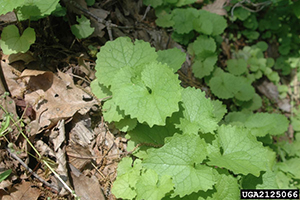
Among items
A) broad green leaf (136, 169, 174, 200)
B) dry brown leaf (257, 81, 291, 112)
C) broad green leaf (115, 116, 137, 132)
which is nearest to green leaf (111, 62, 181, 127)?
broad green leaf (115, 116, 137, 132)

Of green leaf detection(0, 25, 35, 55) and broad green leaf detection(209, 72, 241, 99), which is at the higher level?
green leaf detection(0, 25, 35, 55)

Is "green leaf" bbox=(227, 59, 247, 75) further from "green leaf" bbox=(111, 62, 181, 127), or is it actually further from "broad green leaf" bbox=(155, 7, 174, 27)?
"green leaf" bbox=(111, 62, 181, 127)

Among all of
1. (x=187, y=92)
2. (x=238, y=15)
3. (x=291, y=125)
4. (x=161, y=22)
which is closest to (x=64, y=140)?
(x=187, y=92)

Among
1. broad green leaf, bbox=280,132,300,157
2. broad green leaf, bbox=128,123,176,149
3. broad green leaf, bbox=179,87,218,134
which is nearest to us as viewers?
broad green leaf, bbox=179,87,218,134

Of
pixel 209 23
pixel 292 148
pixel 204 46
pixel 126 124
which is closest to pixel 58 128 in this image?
pixel 126 124

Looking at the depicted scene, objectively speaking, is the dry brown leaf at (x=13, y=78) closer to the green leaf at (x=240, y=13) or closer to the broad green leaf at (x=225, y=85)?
the broad green leaf at (x=225, y=85)

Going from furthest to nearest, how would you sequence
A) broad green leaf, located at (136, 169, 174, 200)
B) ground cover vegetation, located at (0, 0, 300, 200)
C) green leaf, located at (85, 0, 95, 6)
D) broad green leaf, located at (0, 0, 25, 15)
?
green leaf, located at (85, 0, 95, 6), ground cover vegetation, located at (0, 0, 300, 200), broad green leaf, located at (136, 169, 174, 200), broad green leaf, located at (0, 0, 25, 15)
